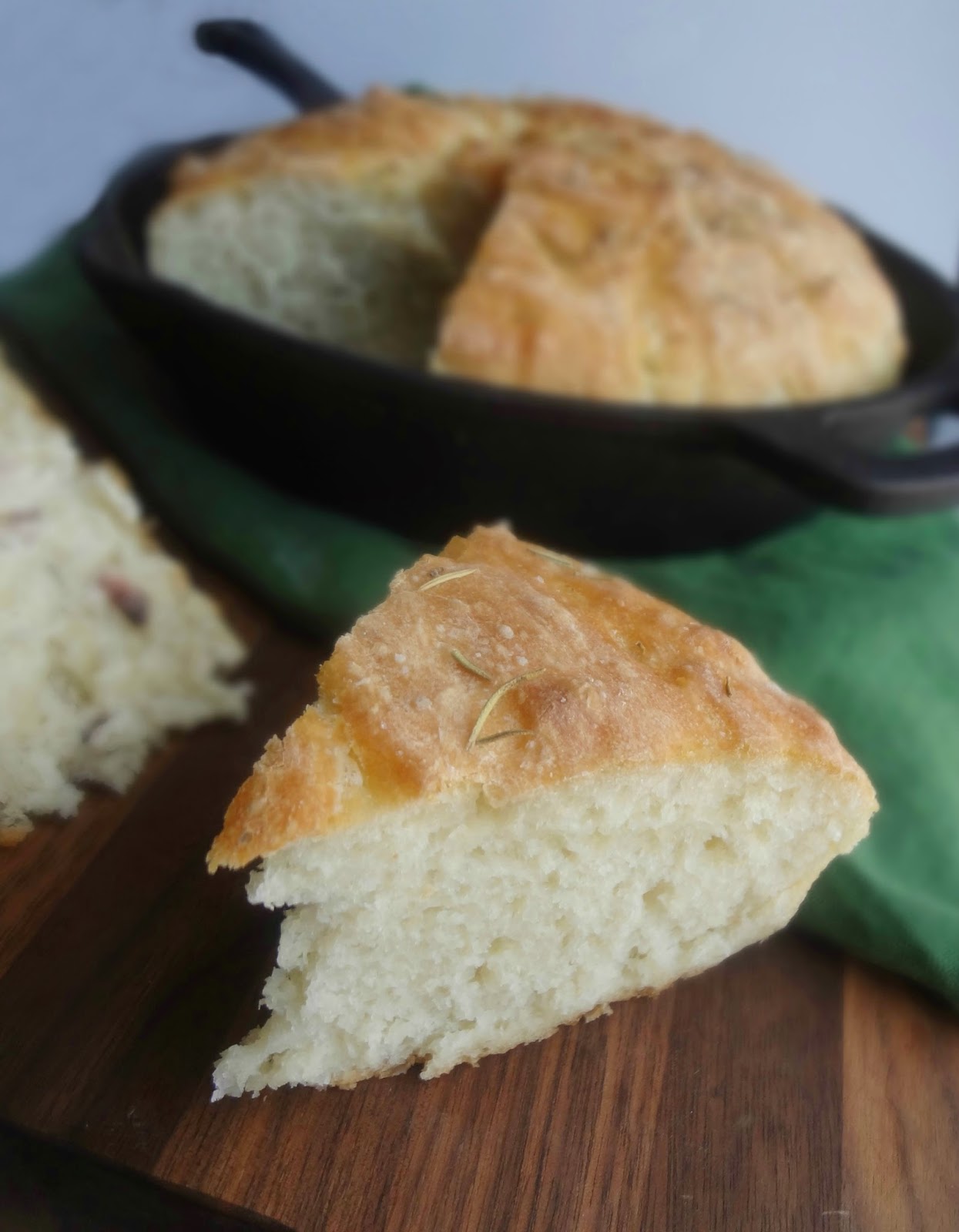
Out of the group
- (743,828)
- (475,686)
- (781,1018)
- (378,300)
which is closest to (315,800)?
(475,686)

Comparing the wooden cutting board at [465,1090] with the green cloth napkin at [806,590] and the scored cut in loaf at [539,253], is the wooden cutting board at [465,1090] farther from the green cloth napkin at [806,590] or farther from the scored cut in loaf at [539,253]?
the scored cut in loaf at [539,253]

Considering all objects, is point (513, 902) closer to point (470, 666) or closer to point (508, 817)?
point (508, 817)

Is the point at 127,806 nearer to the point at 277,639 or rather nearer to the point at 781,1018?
the point at 277,639

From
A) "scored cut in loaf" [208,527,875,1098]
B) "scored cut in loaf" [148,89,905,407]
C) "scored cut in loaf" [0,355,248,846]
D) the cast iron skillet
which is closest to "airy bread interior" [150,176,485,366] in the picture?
"scored cut in loaf" [148,89,905,407]

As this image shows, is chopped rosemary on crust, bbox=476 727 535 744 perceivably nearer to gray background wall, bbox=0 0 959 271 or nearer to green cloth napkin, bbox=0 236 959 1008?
green cloth napkin, bbox=0 236 959 1008

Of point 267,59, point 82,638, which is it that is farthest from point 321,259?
point 82,638

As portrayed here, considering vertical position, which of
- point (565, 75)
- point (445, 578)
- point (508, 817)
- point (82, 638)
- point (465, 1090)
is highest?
point (565, 75)
